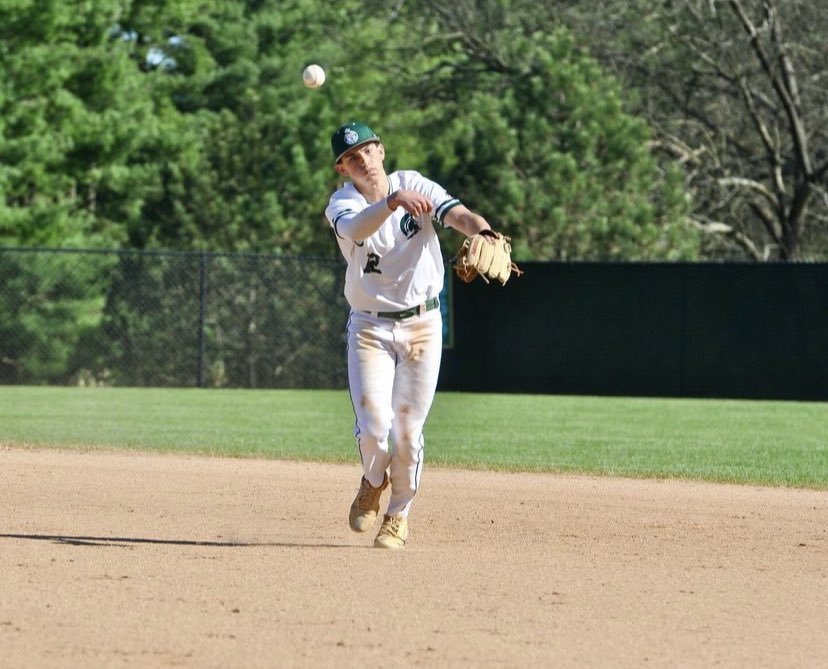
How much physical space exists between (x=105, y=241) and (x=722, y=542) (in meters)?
20.0

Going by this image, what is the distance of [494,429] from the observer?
14344 millimetres

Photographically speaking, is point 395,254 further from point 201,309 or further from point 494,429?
point 201,309

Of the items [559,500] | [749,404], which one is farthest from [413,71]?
[559,500]

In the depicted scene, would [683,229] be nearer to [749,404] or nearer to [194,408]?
[749,404]

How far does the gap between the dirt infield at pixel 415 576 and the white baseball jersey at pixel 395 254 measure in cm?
112

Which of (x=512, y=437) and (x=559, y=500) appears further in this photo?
(x=512, y=437)

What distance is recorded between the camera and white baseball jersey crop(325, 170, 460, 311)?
6293mm

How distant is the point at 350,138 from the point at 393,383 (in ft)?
3.59

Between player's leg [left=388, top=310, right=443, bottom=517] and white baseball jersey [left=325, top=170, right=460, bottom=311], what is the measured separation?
0.13m

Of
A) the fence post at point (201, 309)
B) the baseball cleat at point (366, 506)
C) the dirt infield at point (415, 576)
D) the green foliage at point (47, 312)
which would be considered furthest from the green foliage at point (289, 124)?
the baseball cleat at point (366, 506)

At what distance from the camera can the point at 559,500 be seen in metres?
8.74

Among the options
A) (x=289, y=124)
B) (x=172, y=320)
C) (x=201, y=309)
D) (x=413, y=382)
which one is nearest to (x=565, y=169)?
(x=201, y=309)

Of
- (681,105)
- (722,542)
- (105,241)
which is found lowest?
(722,542)

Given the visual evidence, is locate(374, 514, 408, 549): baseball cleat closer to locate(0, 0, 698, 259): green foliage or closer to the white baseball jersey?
the white baseball jersey
